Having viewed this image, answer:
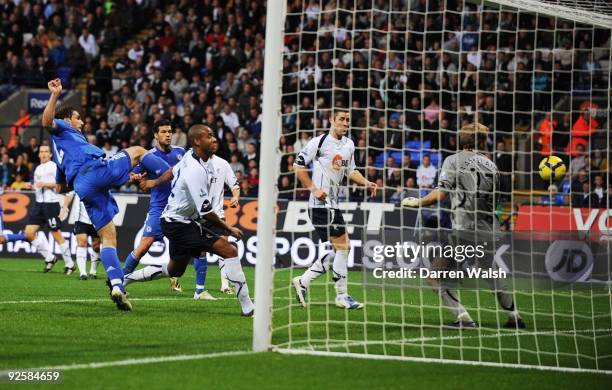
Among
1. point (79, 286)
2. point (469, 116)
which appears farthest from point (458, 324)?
point (469, 116)

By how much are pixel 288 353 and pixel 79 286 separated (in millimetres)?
8022

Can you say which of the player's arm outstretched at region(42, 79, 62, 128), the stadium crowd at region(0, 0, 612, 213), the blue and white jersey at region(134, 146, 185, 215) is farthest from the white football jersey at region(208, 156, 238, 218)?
the stadium crowd at region(0, 0, 612, 213)

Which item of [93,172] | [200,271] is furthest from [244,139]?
[93,172]

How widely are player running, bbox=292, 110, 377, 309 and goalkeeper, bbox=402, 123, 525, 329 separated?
1.71 metres

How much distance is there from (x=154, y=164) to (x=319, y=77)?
11630 millimetres

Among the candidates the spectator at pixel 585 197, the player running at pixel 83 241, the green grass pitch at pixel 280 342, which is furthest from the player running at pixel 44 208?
the spectator at pixel 585 197

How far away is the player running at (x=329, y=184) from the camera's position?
12945mm

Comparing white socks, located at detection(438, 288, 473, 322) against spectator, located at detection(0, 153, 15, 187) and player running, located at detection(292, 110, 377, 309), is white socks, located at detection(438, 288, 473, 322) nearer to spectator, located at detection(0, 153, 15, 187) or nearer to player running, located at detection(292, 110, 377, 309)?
player running, located at detection(292, 110, 377, 309)

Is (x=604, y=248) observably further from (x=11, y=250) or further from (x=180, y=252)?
(x=11, y=250)

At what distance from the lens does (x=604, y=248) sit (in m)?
17.1

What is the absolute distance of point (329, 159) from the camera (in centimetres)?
1312

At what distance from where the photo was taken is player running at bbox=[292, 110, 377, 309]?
1295 centimetres

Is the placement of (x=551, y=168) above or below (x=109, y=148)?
below

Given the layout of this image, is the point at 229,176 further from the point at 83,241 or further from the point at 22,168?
the point at 22,168
